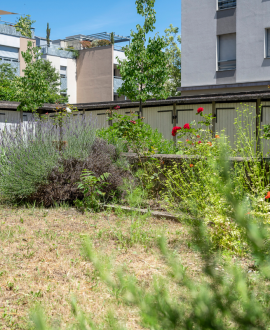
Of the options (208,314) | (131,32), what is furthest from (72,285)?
(131,32)

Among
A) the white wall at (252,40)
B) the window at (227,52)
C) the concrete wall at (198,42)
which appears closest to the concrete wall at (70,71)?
the concrete wall at (198,42)

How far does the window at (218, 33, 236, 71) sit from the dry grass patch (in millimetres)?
16199

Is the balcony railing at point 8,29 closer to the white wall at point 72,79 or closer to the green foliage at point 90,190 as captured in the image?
the white wall at point 72,79

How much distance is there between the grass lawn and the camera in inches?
111

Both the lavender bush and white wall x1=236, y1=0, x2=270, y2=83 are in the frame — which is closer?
the lavender bush

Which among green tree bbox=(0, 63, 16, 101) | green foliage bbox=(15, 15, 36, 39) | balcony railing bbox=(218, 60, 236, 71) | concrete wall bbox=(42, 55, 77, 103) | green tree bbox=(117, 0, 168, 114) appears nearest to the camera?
green tree bbox=(117, 0, 168, 114)

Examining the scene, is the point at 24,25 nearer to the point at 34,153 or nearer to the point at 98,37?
the point at 98,37

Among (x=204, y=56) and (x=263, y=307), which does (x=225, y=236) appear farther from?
(x=204, y=56)

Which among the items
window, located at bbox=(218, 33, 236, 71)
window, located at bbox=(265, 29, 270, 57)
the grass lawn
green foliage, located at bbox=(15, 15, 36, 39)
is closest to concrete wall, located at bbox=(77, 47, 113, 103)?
green foliage, located at bbox=(15, 15, 36, 39)

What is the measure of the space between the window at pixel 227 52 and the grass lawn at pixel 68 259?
52.9 ft

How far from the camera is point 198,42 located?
67.7ft

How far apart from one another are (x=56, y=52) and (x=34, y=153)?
1413 inches

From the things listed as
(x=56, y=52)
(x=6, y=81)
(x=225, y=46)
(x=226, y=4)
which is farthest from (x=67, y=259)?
(x=56, y=52)

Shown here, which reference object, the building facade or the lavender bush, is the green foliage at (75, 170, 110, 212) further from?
the building facade
